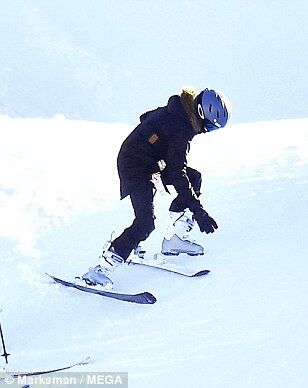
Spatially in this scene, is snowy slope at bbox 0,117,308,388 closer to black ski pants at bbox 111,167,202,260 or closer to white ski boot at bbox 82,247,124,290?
white ski boot at bbox 82,247,124,290

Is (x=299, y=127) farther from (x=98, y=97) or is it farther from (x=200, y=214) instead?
(x=98, y=97)

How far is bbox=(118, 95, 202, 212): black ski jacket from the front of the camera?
4480 mm

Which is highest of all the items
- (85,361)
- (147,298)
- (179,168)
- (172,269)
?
(179,168)

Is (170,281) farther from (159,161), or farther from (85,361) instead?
(85,361)

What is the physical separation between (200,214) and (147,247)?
1.03 meters

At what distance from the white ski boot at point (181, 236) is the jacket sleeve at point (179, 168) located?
457 millimetres

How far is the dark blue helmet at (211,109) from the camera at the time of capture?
447 cm

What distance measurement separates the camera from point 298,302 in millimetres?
3756

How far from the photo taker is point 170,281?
15.1 feet

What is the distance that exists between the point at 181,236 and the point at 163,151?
Result: 0.79 m

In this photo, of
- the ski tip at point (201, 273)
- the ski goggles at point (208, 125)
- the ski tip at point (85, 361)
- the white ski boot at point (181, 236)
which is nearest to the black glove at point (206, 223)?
the ski tip at point (201, 273)

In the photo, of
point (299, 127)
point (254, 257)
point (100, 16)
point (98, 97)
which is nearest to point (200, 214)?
point (254, 257)

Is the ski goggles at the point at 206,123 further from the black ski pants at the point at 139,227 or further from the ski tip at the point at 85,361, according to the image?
the ski tip at the point at 85,361

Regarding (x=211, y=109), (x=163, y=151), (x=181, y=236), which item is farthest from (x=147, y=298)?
(x=211, y=109)
